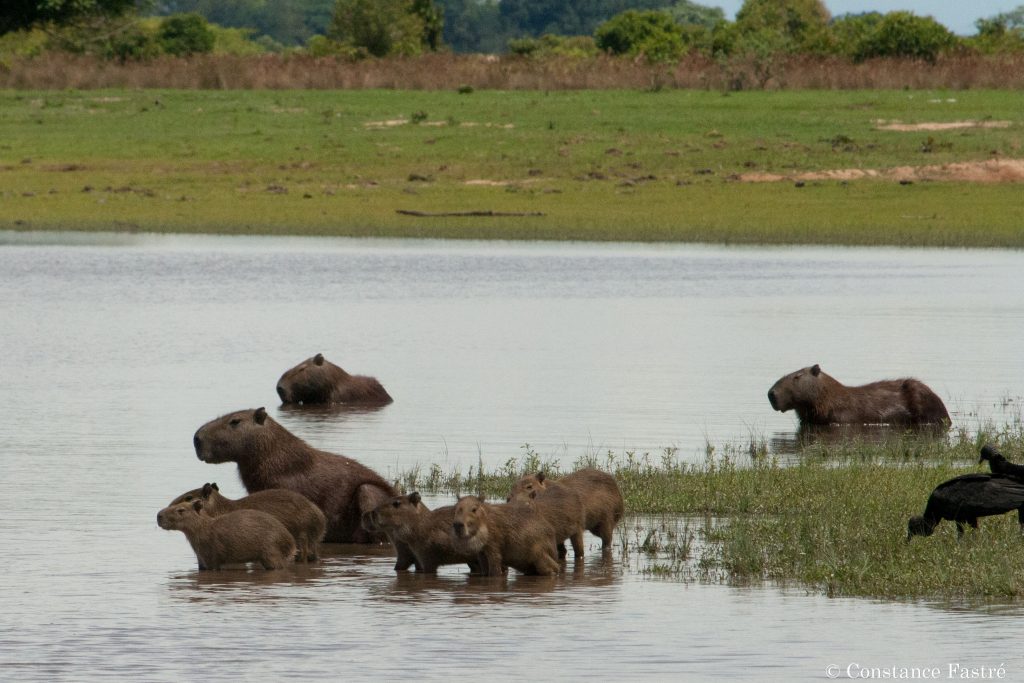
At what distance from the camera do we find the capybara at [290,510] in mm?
10523

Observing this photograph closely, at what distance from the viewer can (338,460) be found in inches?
449

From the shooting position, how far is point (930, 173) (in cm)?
3975

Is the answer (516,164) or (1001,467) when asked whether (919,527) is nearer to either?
(1001,467)

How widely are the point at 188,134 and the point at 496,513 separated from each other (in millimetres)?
36283

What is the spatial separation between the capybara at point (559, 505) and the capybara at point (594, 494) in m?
0.03

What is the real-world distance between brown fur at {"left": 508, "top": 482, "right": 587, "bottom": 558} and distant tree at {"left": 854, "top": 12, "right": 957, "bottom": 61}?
55040 millimetres

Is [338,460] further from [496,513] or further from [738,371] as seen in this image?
[738,371]

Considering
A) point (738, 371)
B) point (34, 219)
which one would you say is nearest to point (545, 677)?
point (738, 371)

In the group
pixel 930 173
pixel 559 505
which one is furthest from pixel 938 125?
pixel 559 505

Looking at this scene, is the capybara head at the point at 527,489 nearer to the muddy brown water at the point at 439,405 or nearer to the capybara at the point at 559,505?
the capybara at the point at 559,505

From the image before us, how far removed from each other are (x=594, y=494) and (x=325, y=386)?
755 centimetres

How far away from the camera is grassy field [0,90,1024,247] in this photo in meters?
37.3

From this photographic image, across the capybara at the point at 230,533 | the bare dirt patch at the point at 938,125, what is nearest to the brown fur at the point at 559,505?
the capybara at the point at 230,533

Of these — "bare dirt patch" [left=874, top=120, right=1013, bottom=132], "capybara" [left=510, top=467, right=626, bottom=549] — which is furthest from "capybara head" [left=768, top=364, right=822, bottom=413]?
"bare dirt patch" [left=874, top=120, right=1013, bottom=132]
